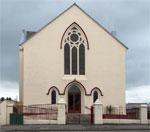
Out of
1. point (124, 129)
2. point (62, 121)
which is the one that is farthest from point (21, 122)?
point (124, 129)

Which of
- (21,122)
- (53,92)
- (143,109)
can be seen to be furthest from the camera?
(53,92)

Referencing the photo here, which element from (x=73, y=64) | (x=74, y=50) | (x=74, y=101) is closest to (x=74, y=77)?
(x=73, y=64)

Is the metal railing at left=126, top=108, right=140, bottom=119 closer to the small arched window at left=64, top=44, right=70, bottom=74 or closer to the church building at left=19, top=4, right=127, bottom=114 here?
the church building at left=19, top=4, right=127, bottom=114

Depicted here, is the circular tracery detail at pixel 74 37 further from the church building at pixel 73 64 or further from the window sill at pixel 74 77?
the window sill at pixel 74 77

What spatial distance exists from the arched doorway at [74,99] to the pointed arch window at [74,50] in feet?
A: 5.84

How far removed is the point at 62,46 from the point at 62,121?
1027cm

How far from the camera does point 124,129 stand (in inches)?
761

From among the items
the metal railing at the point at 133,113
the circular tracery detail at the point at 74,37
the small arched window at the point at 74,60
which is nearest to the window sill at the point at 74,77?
the small arched window at the point at 74,60

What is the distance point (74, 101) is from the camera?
99.6ft

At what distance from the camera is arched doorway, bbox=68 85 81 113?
3016cm

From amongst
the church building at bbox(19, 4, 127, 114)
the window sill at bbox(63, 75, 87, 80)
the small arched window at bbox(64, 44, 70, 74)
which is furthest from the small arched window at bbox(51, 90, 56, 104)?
the small arched window at bbox(64, 44, 70, 74)

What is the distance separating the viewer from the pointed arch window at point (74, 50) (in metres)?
30.5

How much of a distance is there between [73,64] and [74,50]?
150cm

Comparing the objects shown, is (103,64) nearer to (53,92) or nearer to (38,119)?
(53,92)
